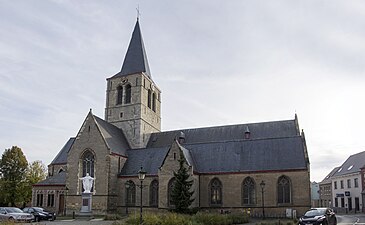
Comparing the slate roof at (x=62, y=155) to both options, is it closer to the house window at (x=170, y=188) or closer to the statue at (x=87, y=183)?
the statue at (x=87, y=183)

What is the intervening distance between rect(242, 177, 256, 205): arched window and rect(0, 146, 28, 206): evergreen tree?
3958 centimetres

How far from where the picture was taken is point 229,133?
46.3 meters

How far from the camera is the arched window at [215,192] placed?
37.8 m

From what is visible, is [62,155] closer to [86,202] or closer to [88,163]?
[88,163]

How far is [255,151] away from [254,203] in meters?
5.28

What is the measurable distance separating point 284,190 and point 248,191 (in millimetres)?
3424

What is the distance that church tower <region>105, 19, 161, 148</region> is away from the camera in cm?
4838

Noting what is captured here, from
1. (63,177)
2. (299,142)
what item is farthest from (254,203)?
(63,177)

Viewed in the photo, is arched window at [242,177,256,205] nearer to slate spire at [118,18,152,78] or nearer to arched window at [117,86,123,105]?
arched window at [117,86,123,105]

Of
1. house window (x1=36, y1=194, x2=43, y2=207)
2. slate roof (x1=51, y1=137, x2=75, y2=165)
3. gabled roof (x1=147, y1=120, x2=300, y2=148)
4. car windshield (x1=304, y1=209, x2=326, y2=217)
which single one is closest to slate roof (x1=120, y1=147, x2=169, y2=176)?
gabled roof (x1=147, y1=120, x2=300, y2=148)

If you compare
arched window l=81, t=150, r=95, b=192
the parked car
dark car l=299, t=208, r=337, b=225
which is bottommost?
the parked car

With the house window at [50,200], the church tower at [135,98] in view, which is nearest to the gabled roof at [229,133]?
the church tower at [135,98]

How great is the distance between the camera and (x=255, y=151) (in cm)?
3844

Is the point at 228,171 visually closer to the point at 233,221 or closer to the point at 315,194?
the point at 233,221
